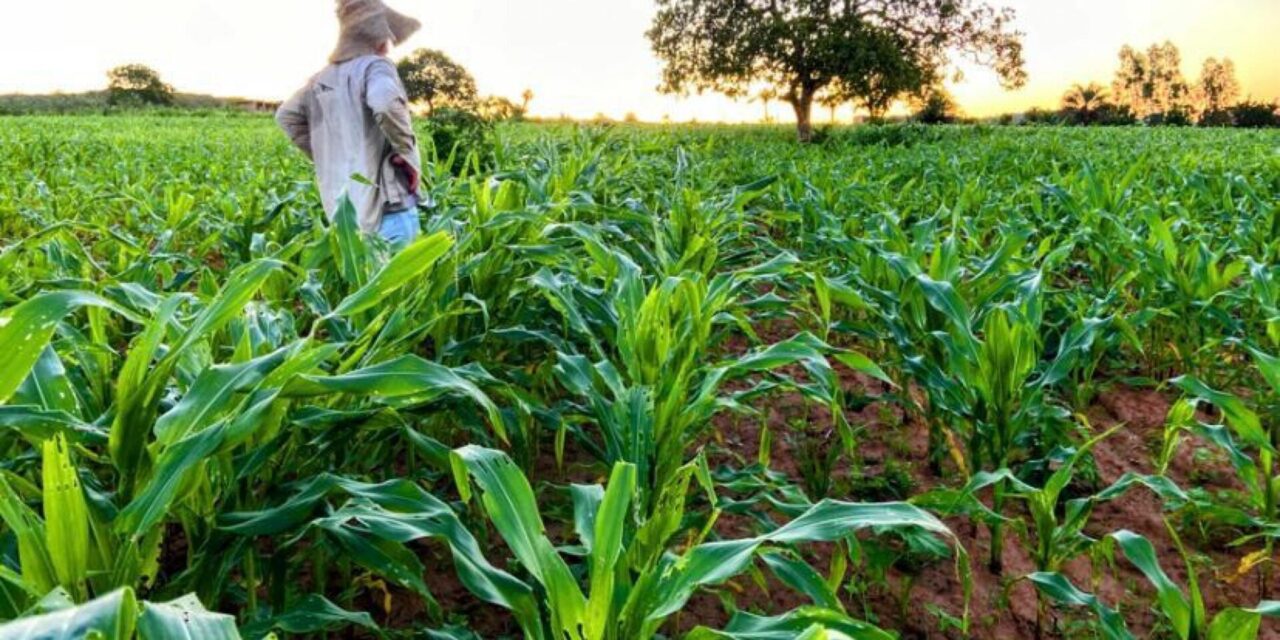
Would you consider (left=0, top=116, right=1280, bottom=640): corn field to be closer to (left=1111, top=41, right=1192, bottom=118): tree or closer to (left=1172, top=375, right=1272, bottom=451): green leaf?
(left=1172, top=375, right=1272, bottom=451): green leaf

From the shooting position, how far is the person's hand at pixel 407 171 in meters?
3.65

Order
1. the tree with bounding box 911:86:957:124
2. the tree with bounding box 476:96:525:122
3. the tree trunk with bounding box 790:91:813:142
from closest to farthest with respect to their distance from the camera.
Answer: the tree with bounding box 476:96:525:122, the tree trunk with bounding box 790:91:813:142, the tree with bounding box 911:86:957:124

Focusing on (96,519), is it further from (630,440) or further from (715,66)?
(715,66)

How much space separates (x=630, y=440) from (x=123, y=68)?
74.5 m

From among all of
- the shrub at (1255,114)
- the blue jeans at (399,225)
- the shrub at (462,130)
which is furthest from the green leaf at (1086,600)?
the shrub at (1255,114)

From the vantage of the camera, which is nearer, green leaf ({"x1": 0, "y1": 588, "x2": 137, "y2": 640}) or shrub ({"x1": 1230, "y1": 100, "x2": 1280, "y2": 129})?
green leaf ({"x1": 0, "y1": 588, "x2": 137, "y2": 640})

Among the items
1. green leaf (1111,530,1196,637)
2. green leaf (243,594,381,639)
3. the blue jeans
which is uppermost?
the blue jeans

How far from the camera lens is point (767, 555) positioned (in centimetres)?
129

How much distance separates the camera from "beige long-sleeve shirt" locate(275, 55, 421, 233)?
3.46m

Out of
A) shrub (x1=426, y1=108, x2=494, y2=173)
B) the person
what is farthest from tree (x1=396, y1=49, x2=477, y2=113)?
the person

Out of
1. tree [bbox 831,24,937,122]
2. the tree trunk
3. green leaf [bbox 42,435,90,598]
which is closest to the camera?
green leaf [bbox 42,435,90,598]

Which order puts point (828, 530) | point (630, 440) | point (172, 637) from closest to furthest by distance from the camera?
point (172, 637) → point (828, 530) → point (630, 440)

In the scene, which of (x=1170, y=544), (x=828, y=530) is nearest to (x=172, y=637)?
(x=828, y=530)

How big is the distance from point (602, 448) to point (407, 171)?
76.1 inches
